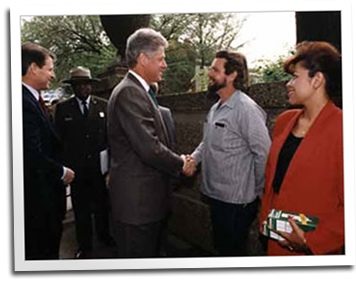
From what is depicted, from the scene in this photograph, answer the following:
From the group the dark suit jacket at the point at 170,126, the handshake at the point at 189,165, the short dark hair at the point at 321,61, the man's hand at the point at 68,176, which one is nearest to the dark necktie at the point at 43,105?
the man's hand at the point at 68,176

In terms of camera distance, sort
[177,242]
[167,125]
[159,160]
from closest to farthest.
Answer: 1. [159,160]
2. [167,125]
3. [177,242]

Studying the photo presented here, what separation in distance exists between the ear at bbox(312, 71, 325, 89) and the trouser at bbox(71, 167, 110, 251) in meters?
1.18

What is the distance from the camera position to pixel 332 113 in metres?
1.83

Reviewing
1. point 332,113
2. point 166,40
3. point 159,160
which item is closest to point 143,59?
point 166,40

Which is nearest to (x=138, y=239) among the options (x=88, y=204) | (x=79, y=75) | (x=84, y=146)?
(x=88, y=204)

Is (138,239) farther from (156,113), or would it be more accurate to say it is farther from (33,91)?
(33,91)

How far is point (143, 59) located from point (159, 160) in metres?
0.51

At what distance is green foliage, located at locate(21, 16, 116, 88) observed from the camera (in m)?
1.96

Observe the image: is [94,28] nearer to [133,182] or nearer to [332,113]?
[133,182]

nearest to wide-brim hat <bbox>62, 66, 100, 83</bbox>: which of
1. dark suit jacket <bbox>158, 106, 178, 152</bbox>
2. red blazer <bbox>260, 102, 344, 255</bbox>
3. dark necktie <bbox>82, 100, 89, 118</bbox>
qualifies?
dark necktie <bbox>82, 100, 89, 118</bbox>

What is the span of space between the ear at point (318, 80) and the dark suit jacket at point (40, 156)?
51.7 inches

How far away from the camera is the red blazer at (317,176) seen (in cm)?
177

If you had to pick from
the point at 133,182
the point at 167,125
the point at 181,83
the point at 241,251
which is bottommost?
the point at 241,251

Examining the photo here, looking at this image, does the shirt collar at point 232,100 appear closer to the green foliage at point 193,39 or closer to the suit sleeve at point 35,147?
the green foliage at point 193,39
